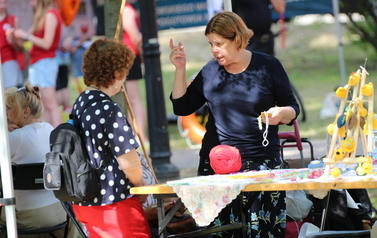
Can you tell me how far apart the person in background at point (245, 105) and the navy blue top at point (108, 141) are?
57 centimetres

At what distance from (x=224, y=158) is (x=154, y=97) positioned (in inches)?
156

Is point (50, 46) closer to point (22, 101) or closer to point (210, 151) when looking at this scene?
point (22, 101)

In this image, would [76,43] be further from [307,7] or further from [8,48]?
[307,7]

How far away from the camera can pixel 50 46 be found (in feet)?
28.4

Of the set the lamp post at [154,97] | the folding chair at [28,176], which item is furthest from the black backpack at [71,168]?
the lamp post at [154,97]

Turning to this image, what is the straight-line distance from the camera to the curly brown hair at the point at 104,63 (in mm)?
4133

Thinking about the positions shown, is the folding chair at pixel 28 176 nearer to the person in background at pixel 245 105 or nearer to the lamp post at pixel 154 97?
the person in background at pixel 245 105

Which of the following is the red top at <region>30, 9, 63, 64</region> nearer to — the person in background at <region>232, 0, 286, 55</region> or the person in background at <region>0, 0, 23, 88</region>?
the person in background at <region>0, 0, 23, 88</region>

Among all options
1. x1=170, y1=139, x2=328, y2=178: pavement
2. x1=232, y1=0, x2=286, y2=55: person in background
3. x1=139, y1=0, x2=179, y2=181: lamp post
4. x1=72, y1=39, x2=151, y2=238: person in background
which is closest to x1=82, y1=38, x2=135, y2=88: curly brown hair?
x1=72, y1=39, x2=151, y2=238: person in background

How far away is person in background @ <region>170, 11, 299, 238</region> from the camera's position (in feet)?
14.2

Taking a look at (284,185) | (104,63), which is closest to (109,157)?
(104,63)

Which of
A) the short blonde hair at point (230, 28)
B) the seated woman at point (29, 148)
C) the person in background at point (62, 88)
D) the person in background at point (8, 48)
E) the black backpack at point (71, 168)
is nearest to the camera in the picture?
the black backpack at point (71, 168)

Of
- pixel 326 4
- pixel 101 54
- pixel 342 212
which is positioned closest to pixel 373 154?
pixel 342 212

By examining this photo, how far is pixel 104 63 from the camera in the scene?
412 centimetres
